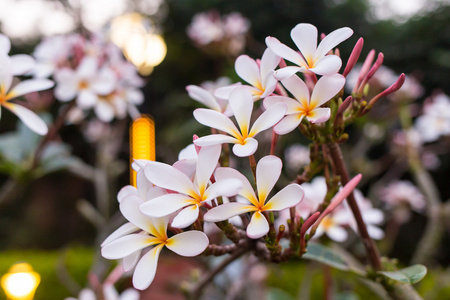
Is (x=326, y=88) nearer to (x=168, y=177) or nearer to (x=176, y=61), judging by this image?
(x=168, y=177)

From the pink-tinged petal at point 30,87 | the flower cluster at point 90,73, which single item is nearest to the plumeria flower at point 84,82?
the flower cluster at point 90,73

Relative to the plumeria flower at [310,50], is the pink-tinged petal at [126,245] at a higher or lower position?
lower

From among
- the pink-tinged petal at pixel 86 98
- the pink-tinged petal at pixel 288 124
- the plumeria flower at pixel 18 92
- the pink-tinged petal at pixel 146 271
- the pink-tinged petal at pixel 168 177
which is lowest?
the pink-tinged petal at pixel 86 98

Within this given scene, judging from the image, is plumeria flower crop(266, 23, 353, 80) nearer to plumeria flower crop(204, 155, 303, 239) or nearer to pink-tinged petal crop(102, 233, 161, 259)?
plumeria flower crop(204, 155, 303, 239)

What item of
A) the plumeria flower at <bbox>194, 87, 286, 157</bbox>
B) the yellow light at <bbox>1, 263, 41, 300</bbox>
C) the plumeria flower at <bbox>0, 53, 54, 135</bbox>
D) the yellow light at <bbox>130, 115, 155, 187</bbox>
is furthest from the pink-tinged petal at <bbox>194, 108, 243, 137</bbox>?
the yellow light at <bbox>130, 115, 155, 187</bbox>

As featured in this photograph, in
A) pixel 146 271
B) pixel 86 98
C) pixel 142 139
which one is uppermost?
pixel 146 271

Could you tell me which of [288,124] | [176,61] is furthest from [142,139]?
[288,124]

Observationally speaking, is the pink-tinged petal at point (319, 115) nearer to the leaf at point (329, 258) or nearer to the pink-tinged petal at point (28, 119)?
the leaf at point (329, 258)
